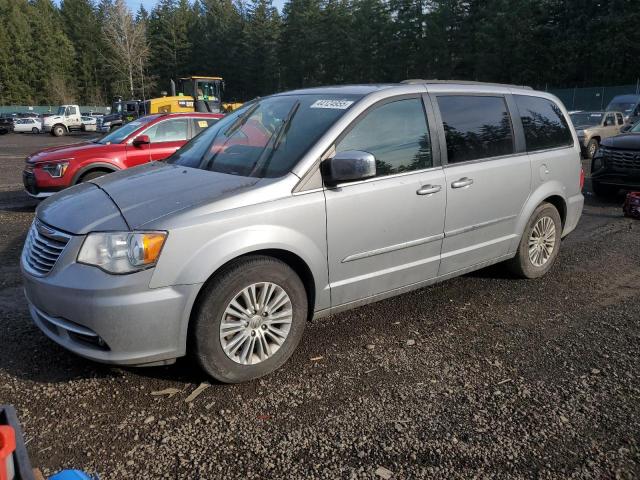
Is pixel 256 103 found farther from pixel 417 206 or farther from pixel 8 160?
pixel 8 160

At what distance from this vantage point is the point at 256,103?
4551 millimetres

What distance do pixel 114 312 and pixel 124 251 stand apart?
334 millimetres

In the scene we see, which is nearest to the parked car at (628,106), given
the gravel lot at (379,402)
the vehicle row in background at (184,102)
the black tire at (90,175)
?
the vehicle row in background at (184,102)

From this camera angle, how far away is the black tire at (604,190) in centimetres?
957

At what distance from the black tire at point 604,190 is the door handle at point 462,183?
266 inches

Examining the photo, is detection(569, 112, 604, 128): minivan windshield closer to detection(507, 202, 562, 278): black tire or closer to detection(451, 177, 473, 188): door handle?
detection(507, 202, 562, 278): black tire

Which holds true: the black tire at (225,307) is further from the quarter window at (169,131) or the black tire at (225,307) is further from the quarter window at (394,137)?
the quarter window at (169,131)

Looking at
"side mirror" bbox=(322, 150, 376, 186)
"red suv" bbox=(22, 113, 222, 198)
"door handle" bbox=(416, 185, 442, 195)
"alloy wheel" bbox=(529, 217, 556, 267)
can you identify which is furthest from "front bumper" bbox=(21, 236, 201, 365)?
"red suv" bbox=(22, 113, 222, 198)

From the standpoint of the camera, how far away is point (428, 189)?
3879 mm

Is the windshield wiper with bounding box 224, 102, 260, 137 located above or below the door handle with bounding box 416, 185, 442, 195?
above

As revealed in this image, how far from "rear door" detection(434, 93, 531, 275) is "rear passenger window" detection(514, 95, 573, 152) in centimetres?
18

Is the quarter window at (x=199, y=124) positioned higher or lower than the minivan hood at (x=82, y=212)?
higher

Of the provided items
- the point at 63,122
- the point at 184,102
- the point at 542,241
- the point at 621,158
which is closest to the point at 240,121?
the point at 542,241

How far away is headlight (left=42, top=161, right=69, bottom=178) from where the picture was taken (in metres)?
8.34
